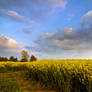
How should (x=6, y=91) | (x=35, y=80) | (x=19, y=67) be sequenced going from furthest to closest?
(x=19, y=67) < (x=35, y=80) < (x=6, y=91)

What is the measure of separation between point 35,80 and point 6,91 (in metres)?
2.07

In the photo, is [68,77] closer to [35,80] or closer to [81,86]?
[81,86]

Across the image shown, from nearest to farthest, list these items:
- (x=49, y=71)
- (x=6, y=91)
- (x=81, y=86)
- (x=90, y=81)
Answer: (x=90, y=81), (x=81, y=86), (x=6, y=91), (x=49, y=71)

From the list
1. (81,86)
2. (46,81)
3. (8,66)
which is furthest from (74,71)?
(8,66)

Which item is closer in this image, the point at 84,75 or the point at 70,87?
the point at 84,75

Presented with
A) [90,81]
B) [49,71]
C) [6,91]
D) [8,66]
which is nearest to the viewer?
[90,81]

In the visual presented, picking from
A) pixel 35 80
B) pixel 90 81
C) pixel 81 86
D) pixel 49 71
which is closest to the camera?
pixel 90 81

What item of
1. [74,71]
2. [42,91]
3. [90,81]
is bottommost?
[42,91]

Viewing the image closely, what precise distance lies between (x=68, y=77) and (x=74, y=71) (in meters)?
0.38

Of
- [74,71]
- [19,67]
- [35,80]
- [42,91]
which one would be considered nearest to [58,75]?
[74,71]

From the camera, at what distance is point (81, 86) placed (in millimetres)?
3916

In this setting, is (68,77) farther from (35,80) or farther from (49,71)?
(35,80)

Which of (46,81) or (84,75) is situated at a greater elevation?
(84,75)

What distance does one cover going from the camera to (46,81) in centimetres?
505
